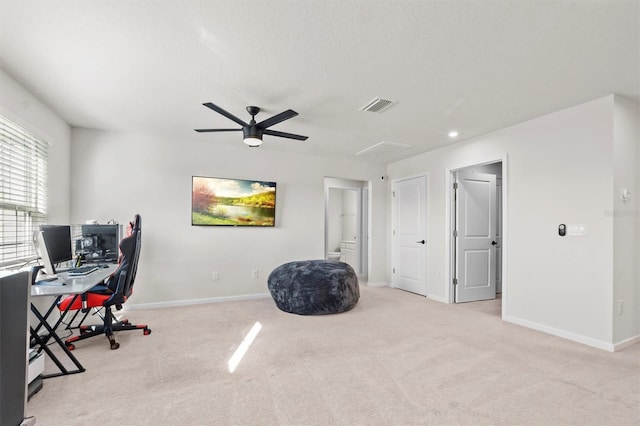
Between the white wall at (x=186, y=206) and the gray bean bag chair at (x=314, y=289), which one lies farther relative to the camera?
the white wall at (x=186, y=206)

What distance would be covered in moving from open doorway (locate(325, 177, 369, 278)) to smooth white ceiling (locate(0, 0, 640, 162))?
3.19 m

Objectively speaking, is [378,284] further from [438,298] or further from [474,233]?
[474,233]

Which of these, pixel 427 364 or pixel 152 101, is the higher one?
pixel 152 101

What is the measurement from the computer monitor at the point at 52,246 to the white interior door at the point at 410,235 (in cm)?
492

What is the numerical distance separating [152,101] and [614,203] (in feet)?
15.8

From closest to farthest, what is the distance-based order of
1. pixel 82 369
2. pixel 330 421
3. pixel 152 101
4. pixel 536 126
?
1. pixel 330 421
2. pixel 82 369
3. pixel 152 101
4. pixel 536 126

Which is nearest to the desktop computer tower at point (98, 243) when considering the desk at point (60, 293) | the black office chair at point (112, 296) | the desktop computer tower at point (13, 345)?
the black office chair at point (112, 296)

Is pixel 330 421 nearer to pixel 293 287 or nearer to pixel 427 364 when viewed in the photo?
pixel 427 364

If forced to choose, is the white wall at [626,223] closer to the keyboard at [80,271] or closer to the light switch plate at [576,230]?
the light switch plate at [576,230]

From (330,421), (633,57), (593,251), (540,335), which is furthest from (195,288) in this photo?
(633,57)

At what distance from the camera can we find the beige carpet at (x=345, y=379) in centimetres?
191

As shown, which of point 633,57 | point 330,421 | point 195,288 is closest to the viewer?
point 330,421

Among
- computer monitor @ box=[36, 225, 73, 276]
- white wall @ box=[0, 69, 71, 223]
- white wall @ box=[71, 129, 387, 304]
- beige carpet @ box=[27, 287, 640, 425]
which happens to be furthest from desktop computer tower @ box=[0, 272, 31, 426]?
white wall @ box=[71, 129, 387, 304]

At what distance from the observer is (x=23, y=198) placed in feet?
9.81
